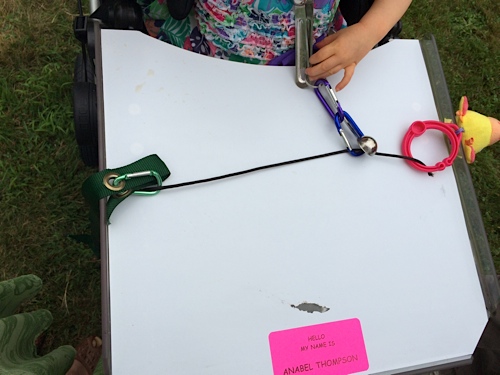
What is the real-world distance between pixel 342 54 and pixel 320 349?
1.44ft

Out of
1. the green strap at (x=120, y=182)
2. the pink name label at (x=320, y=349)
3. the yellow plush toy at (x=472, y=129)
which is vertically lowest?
the pink name label at (x=320, y=349)

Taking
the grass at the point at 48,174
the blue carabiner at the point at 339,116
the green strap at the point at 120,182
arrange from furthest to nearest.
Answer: the grass at the point at 48,174 < the blue carabiner at the point at 339,116 < the green strap at the point at 120,182

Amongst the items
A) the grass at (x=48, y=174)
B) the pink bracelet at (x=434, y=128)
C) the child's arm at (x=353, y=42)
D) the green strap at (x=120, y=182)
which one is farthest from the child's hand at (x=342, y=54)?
the grass at (x=48, y=174)

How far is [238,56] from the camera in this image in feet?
2.80

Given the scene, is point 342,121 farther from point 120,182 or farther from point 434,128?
point 120,182

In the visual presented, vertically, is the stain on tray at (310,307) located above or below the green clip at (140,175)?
below

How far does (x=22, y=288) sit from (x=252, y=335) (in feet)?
1.40

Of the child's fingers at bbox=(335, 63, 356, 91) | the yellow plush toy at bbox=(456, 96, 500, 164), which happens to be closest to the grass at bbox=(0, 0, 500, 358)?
the yellow plush toy at bbox=(456, 96, 500, 164)

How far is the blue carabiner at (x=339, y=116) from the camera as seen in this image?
0.70 meters

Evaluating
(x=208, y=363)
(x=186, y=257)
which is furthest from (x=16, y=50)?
(x=208, y=363)

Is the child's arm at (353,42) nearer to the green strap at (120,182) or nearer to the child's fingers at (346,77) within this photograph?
the child's fingers at (346,77)

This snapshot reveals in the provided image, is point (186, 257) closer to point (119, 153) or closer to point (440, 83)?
point (119, 153)

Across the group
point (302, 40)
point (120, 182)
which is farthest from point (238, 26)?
point (120, 182)

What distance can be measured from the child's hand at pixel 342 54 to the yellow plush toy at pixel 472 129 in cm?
19
